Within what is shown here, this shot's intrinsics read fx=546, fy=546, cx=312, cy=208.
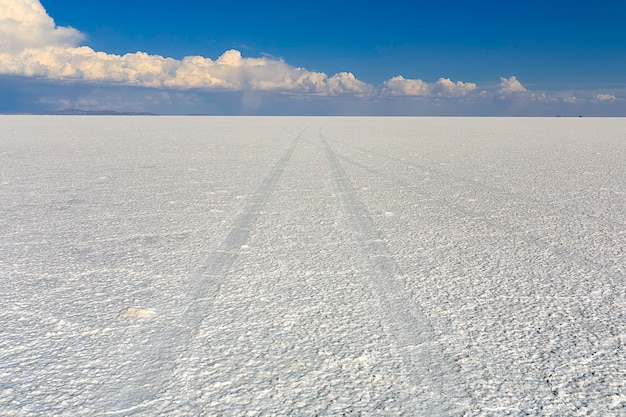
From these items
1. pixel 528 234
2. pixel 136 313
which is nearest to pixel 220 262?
pixel 136 313

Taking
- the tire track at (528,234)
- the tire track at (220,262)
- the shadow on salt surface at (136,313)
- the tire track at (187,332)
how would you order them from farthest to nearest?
1. the tire track at (528,234)
2. the tire track at (220,262)
3. the shadow on salt surface at (136,313)
4. the tire track at (187,332)

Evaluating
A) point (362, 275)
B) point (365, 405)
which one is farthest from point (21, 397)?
point (362, 275)

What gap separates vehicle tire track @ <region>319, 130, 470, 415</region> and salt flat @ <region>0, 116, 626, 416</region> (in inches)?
0.5

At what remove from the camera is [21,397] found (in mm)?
2146

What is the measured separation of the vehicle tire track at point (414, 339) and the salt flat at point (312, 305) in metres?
0.01

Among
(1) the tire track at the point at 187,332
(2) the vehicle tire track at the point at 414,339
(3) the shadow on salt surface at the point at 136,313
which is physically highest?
(2) the vehicle tire track at the point at 414,339

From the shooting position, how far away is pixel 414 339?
266 centimetres

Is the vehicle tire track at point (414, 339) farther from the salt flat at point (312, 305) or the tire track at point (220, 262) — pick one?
the tire track at point (220, 262)

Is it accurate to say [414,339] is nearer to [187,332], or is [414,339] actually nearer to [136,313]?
[187,332]

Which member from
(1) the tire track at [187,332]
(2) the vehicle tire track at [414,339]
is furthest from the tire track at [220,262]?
(2) the vehicle tire track at [414,339]

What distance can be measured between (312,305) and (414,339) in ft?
2.36

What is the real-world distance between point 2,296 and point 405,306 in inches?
95.9

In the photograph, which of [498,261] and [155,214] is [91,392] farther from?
[155,214]

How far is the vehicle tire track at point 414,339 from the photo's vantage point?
213 cm
